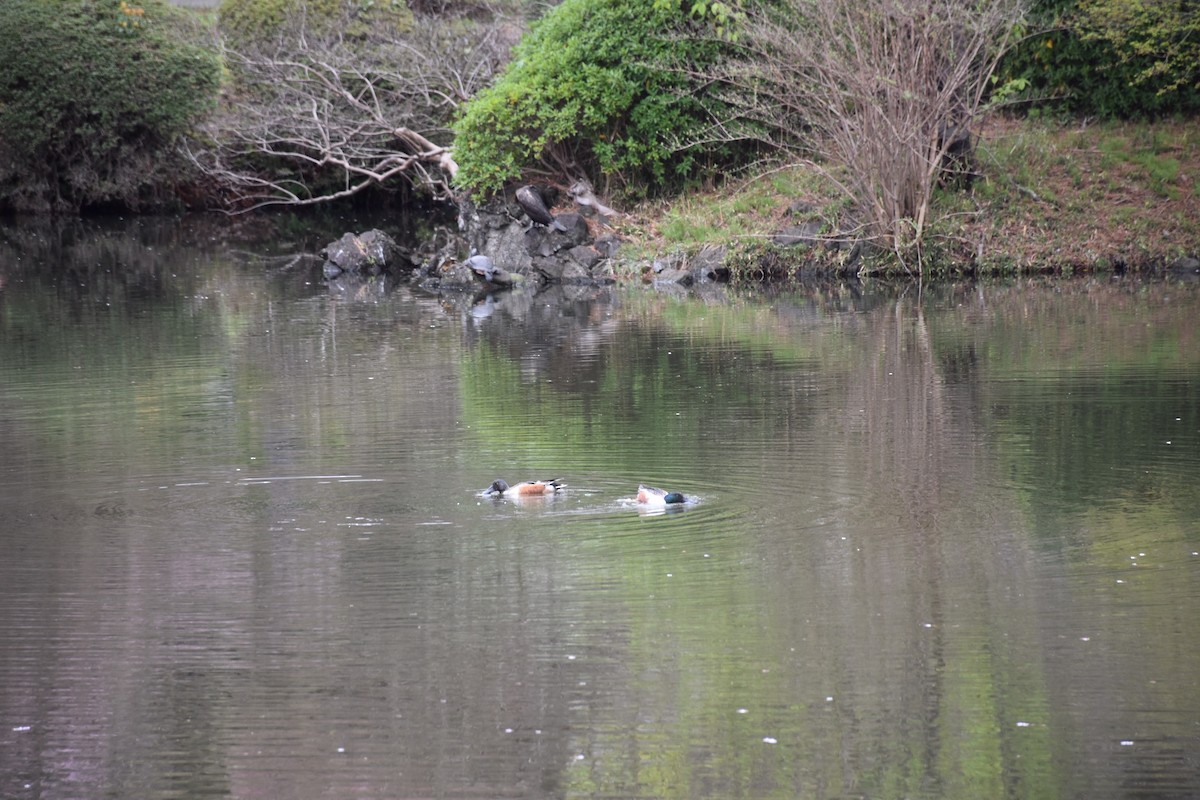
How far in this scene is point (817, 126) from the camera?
926 inches

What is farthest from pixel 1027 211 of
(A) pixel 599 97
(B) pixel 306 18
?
(B) pixel 306 18

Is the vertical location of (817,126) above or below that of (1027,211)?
above

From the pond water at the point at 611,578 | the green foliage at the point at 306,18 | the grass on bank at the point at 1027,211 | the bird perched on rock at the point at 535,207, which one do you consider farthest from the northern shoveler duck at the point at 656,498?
the green foliage at the point at 306,18

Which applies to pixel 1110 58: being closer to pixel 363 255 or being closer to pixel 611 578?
pixel 363 255

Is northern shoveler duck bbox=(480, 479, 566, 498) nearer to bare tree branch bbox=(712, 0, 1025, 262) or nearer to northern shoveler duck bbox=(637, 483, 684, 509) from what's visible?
northern shoveler duck bbox=(637, 483, 684, 509)

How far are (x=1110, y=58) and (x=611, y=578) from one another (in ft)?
69.6

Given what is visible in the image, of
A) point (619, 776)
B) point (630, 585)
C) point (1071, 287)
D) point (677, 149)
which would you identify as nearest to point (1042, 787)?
point (619, 776)

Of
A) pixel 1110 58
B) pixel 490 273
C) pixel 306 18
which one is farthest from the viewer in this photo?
pixel 306 18

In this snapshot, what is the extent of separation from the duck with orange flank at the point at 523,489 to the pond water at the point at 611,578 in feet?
0.47

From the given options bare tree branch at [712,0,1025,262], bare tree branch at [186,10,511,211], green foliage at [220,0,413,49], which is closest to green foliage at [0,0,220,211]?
green foliage at [220,0,413,49]

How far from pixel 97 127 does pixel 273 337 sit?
69.9 feet

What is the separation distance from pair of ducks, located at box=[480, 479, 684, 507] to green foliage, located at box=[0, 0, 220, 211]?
2990 cm

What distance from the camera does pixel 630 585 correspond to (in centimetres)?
737

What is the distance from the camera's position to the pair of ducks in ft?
28.8
